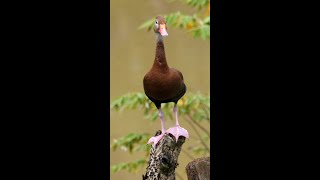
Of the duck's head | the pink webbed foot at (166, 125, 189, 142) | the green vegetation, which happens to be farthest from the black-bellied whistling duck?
the green vegetation

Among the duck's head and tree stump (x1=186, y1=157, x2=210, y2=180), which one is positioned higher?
the duck's head

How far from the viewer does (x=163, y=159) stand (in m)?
2.14

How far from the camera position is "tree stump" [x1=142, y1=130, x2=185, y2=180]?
2145 millimetres

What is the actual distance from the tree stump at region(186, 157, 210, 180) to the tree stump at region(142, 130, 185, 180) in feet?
0.35

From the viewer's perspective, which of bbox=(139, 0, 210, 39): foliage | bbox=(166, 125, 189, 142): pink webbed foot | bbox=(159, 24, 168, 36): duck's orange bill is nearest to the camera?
bbox=(159, 24, 168, 36): duck's orange bill

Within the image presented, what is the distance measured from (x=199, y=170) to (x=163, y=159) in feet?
0.57

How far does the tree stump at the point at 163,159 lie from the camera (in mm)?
2145

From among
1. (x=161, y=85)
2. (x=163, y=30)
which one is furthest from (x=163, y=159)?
(x=163, y=30)

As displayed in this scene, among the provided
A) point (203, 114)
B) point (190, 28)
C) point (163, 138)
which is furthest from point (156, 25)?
point (203, 114)

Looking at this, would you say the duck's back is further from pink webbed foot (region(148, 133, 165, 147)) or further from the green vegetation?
the green vegetation

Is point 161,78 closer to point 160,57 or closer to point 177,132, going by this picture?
point 160,57

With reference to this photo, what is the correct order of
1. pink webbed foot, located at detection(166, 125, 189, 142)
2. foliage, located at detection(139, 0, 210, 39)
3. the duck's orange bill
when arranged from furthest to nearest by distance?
foliage, located at detection(139, 0, 210, 39), pink webbed foot, located at detection(166, 125, 189, 142), the duck's orange bill

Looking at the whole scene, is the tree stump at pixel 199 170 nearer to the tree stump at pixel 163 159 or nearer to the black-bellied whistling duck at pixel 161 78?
the tree stump at pixel 163 159

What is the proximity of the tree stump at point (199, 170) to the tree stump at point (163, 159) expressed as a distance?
0.35ft
